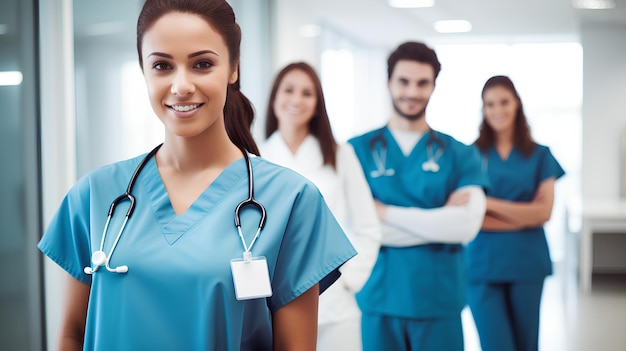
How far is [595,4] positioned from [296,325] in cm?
222

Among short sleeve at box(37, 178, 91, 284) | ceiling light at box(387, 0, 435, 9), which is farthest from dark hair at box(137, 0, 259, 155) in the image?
ceiling light at box(387, 0, 435, 9)

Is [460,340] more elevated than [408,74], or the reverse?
[408,74]

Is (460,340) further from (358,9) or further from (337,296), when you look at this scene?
(358,9)

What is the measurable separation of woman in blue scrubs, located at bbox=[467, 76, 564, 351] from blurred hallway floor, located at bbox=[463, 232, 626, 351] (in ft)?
0.47

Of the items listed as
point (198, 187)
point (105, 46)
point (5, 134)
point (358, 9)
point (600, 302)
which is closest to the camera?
point (198, 187)

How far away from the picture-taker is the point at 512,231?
260cm

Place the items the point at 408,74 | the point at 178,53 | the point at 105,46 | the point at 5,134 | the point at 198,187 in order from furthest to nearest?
the point at 408,74 → the point at 105,46 → the point at 5,134 → the point at 198,187 → the point at 178,53

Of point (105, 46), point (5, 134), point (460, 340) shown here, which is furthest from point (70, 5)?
point (460, 340)

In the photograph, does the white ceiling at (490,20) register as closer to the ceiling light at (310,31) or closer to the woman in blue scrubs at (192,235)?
the ceiling light at (310,31)

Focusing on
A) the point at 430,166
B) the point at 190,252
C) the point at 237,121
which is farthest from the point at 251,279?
the point at 430,166

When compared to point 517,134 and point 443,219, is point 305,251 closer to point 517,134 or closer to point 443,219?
point 443,219

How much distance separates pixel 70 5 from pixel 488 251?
5.60ft

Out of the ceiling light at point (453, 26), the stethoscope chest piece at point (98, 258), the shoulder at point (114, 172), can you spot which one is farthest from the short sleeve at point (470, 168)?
the stethoscope chest piece at point (98, 258)

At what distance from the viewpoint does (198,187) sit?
1.07 metres
